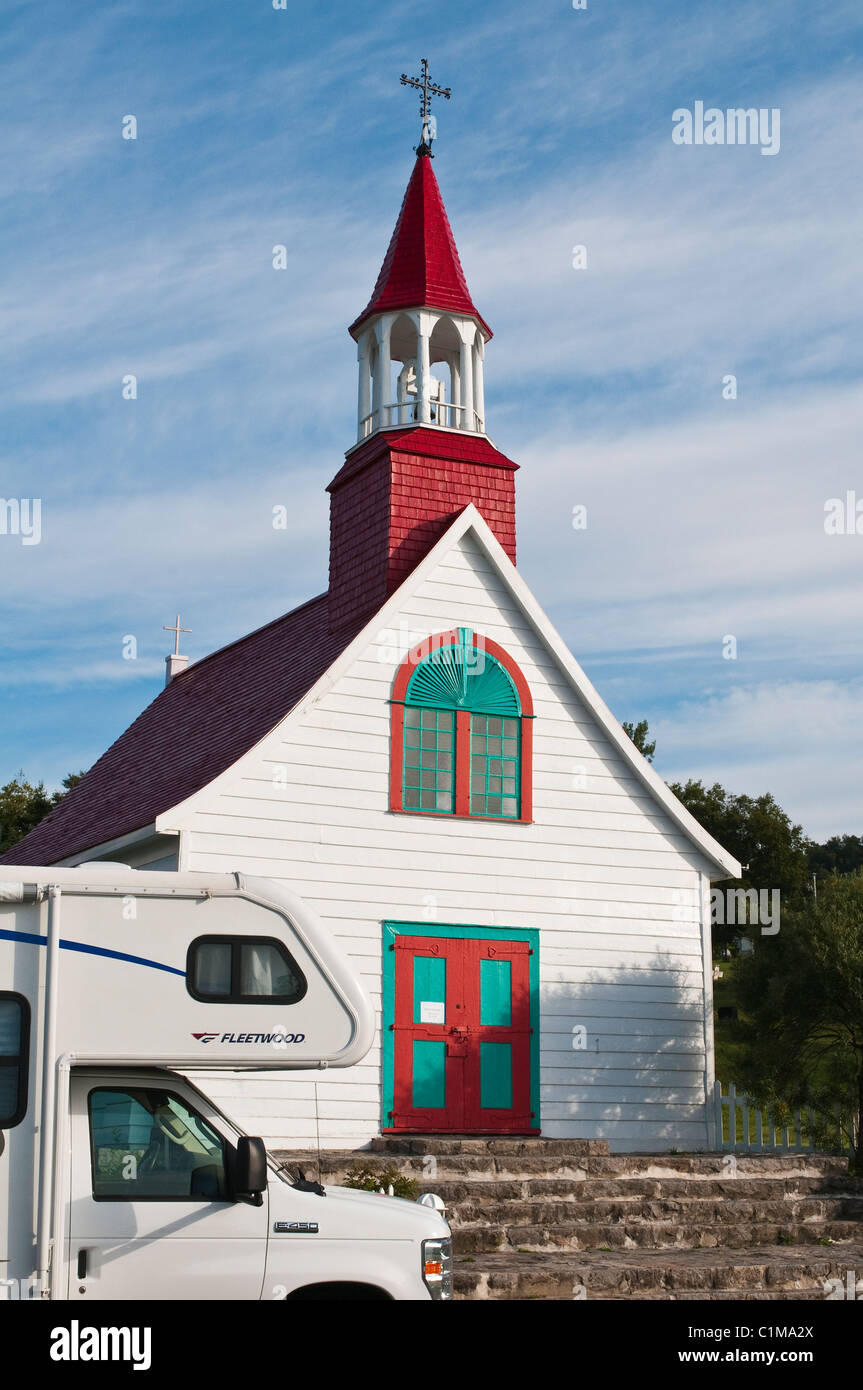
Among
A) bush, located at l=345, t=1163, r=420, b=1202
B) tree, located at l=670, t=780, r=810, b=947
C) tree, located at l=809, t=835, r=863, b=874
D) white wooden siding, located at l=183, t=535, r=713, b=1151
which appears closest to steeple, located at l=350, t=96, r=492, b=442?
white wooden siding, located at l=183, t=535, r=713, b=1151

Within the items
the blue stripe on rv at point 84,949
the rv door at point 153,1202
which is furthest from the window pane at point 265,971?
the rv door at point 153,1202

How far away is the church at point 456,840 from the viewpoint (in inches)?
679

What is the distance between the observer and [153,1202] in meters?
7.57

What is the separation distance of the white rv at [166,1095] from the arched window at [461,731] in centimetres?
989

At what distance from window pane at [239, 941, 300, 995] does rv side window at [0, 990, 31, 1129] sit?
113cm

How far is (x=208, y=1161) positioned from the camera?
25.4 feet

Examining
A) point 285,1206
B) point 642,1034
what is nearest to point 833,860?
point 642,1034

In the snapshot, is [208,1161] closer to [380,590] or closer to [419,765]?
[419,765]

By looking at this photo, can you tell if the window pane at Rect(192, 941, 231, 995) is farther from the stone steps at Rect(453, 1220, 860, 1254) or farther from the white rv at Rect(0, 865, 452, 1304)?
the stone steps at Rect(453, 1220, 860, 1254)

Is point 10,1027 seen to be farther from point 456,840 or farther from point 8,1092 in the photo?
point 456,840

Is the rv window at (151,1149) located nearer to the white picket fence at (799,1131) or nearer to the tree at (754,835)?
the white picket fence at (799,1131)

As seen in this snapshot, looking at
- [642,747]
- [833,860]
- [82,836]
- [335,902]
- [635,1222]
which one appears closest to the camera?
[635,1222]

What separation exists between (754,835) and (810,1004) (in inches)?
1444

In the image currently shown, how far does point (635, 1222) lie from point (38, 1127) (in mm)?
8750
